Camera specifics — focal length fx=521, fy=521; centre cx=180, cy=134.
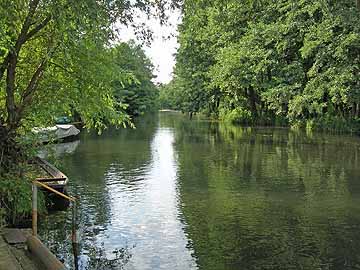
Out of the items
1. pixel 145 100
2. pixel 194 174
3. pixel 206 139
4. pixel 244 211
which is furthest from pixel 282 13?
pixel 145 100

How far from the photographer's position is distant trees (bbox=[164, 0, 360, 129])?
34.9 meters

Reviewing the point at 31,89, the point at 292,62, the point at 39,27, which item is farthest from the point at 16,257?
the point at 292,62

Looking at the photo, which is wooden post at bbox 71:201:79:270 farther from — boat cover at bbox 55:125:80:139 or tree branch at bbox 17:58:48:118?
boat cover at bbox 55:125:80:139

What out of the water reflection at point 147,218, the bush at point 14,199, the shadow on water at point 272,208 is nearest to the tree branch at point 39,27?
the bush at point 14,199

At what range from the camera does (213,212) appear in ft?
41.5

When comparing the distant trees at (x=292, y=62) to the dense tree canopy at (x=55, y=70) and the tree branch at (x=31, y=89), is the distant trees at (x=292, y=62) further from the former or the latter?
the tree branch at (x=31, y=89)

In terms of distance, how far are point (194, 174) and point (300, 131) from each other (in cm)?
2252

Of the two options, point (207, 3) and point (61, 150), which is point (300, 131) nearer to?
point (61, 150)

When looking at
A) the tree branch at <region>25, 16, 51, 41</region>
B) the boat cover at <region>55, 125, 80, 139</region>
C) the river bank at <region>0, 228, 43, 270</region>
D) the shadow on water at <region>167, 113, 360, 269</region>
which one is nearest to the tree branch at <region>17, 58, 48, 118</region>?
the tree branch at <region>25, 16, 51, 41</region>

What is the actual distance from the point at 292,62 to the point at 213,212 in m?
31.5

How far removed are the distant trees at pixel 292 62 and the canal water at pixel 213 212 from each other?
1117 centimetres

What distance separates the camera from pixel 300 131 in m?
39.4

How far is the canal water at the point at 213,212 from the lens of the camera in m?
9.26

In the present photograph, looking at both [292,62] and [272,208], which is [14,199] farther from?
[292,62]
